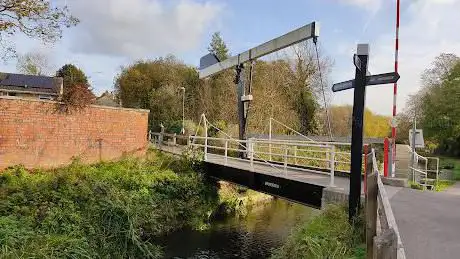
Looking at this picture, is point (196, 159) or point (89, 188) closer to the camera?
point (89, 188)

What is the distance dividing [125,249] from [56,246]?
1.98 metres

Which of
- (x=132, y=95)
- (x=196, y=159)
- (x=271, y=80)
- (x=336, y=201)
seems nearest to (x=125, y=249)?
(x=336, y=201)

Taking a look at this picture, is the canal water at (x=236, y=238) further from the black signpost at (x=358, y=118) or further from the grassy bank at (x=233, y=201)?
the black signpost at (x=358, y=118)

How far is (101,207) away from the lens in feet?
37.6

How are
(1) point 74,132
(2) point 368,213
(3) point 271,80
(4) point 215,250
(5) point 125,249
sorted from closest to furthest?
(2) point 368,213, (5) point 125,249, (4) point 215,250, (1) point 74,132, (3) point 271,80

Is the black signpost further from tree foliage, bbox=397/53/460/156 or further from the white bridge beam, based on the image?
tree foliage, bbox=397/53/460/156

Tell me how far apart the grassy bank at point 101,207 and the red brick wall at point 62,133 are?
566mm

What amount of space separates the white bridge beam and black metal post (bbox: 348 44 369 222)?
5.75 m

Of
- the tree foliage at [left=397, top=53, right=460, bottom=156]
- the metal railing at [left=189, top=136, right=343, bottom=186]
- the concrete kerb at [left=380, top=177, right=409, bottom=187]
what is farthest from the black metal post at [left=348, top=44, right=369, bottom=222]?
the tree foliage at [left=397, top=53, right=460, bottom=156]

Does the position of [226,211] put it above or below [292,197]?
below

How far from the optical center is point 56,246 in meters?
8.99

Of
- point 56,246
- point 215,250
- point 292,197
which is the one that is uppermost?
point 292,197

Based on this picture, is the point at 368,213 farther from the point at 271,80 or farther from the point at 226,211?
the point at 271,80

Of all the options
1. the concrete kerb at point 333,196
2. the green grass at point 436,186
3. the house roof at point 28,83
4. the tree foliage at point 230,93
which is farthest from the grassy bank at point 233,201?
the house roof at point 28,83
